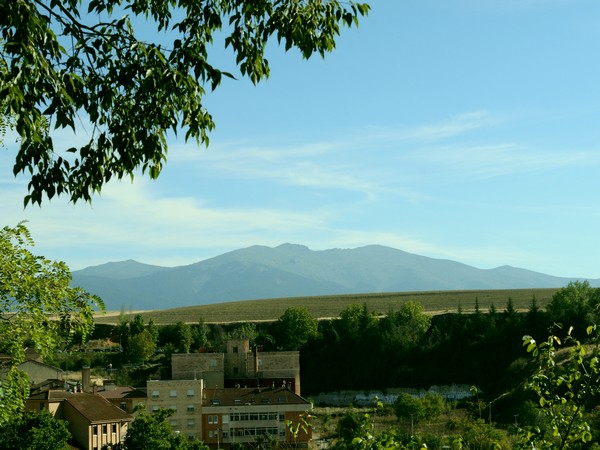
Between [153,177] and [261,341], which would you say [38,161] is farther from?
[261,341]

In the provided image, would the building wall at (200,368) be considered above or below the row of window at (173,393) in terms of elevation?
above

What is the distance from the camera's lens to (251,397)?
193 feet

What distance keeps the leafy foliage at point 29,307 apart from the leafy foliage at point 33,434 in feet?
90.6

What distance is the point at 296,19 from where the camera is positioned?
8633 mm

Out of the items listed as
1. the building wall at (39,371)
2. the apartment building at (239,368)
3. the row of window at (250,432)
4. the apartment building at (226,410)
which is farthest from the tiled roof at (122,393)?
the building wall at (39,371)

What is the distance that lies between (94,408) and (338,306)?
105 meters

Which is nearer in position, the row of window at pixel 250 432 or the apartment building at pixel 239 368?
the row of window at pixel 250 432

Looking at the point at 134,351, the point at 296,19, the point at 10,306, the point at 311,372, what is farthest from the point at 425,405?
the point at 296,19

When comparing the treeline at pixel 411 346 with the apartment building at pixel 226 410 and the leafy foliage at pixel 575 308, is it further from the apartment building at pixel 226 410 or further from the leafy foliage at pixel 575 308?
the apartment building at pixel 226 410

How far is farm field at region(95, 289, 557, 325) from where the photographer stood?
136 m

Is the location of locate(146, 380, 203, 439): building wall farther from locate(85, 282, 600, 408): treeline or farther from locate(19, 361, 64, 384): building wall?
locate(85, 282, 600, 408): treeline

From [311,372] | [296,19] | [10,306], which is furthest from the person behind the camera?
Answer: [311,372]

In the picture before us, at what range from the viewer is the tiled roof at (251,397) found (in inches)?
2286

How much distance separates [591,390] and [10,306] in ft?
27.4
